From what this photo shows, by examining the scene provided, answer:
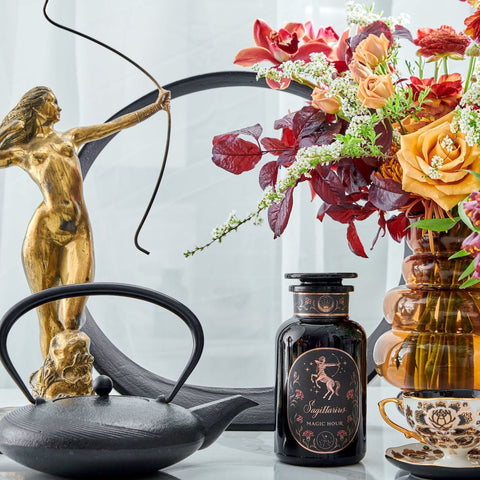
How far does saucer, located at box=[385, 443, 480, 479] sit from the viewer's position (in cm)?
60

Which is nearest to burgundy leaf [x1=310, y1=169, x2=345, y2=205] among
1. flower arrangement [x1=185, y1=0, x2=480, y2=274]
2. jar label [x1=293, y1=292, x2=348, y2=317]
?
flower arrangement [x1=185, y1=0, x2=480, y2=274]

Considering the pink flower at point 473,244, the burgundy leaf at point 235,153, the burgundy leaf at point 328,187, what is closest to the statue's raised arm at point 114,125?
the burgundy leaf at point 235,153

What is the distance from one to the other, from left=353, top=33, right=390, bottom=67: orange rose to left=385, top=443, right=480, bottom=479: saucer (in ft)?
1.23

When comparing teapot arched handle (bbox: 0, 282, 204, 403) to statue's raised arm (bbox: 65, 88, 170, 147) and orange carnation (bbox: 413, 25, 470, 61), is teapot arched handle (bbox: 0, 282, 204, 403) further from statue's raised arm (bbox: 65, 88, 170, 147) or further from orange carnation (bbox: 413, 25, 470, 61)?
orange carnation (bbox: 413, 25, 470, 61)

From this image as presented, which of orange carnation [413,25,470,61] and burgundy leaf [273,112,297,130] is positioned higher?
orange carnation [413,25,470,61]

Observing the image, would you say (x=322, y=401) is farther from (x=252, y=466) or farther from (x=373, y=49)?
(x=373, y=49)

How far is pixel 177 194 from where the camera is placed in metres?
1.34

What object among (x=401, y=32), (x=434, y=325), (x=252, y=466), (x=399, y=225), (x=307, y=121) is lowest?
(x=252, y=466)

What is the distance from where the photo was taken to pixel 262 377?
1.34m

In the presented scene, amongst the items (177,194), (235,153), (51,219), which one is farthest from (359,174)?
(177,194)

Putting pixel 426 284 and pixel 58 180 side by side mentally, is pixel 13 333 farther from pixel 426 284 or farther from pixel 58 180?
pixel 426 284

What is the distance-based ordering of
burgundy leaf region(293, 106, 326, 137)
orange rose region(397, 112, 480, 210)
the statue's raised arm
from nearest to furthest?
1. orange rose region(397, 112, 480, 210)
2. burgundy leaf region(293, 106, 326, 137)
3. the statue's raised arm

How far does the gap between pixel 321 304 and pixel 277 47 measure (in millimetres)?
280

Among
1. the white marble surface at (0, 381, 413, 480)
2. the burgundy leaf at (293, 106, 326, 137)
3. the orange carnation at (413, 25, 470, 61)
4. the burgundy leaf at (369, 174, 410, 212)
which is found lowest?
the white marble surface at (0, 381, 413, 480)
